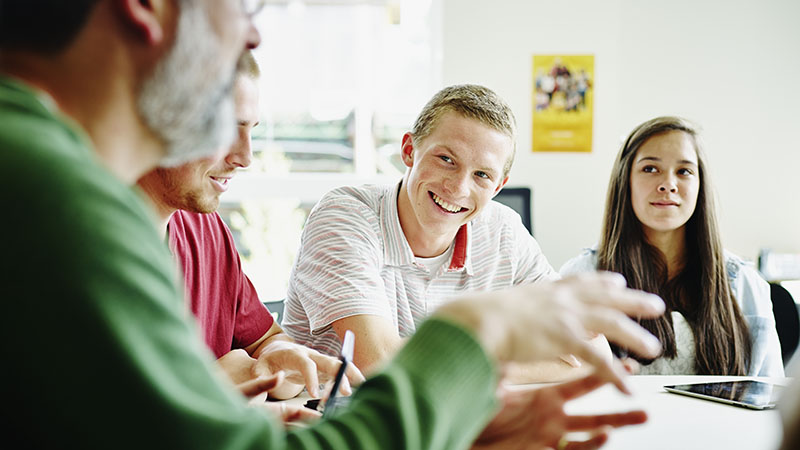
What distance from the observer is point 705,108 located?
401cm

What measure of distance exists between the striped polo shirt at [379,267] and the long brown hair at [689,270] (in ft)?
1.33

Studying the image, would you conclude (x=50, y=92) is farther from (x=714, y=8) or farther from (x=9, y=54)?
(x=714, y=8)

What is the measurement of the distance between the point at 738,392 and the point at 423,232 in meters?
0.86

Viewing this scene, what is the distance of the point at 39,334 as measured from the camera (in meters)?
0.48

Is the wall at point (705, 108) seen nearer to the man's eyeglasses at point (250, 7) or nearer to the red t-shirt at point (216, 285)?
the red t-shirt at point (216, 285)

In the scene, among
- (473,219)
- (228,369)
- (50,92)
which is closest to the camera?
(50,92)

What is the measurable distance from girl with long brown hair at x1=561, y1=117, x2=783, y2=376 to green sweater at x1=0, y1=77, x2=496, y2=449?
1.85 m

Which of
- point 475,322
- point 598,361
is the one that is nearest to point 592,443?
point 598,361

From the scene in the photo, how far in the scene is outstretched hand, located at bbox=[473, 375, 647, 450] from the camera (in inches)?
34.6

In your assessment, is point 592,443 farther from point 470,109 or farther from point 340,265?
point 470,109

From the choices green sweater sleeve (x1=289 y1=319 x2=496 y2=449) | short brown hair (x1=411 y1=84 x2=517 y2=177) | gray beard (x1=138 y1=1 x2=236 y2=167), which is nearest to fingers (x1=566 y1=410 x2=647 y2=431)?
green sweater sleeve (x1=289 y1=319 x2=496 y2=449)

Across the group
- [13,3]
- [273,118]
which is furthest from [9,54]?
[273,118]

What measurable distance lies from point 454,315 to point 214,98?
1.02 ft

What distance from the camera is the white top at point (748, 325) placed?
2.14 meters
